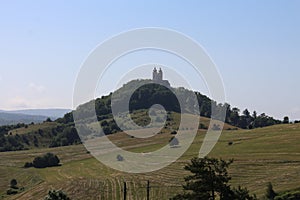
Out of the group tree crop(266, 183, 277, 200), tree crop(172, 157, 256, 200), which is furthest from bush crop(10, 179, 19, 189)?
tree crop(172, 157, 256, 200)

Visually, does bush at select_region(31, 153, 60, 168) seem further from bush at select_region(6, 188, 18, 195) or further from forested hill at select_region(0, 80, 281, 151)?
bush at select_region(6, 188, 18, 195)

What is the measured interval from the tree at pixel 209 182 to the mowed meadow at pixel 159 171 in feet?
75.8

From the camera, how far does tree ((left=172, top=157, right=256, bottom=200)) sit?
3195cm

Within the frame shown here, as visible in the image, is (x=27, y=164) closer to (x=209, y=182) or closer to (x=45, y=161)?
(x=45, y=161)

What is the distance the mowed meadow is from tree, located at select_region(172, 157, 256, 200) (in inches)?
910

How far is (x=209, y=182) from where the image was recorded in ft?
105

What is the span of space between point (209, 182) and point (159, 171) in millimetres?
45442

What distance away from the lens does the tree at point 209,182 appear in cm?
3195

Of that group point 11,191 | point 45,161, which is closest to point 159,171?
point 11,191

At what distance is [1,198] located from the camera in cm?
6944

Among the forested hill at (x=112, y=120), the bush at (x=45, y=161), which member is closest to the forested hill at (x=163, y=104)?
the forested hill at (x=112, y=120)

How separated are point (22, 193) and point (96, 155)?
3038 cm

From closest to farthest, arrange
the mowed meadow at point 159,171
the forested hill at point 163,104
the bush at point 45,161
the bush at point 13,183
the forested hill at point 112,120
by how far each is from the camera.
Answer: the mowed meadow at point 159,171
the bush at point 13,183
the bush at point 45,161
the forested hill at point 112,120
the forested hill at point 163,104

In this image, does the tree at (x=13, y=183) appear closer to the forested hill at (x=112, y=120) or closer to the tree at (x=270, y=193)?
the forested hill at (x=112, y=120)
